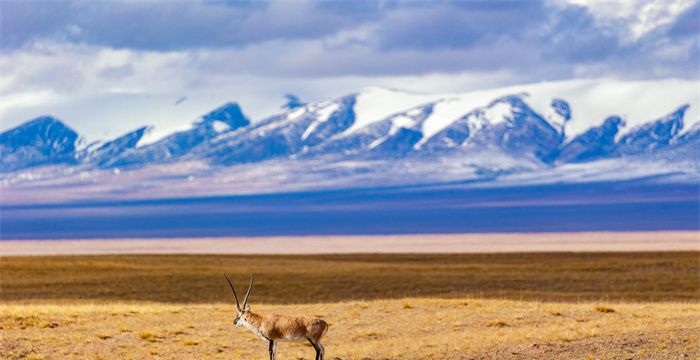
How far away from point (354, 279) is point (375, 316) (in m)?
27.3

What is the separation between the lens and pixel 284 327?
73.0ft

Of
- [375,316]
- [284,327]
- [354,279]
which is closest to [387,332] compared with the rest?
[375,316]

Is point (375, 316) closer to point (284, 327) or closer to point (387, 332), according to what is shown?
point (387, 332)

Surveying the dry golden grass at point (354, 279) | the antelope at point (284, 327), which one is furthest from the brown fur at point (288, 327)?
the dry golden grass at point (354, 279)

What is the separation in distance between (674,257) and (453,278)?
756 inches

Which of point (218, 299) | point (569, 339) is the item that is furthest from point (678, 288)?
point (569, 339)

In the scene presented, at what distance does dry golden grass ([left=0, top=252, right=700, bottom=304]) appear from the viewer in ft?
170

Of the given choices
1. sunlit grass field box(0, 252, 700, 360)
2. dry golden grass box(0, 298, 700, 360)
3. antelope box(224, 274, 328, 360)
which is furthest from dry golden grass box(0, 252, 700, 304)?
antelope box(224, 274, 328, 360)

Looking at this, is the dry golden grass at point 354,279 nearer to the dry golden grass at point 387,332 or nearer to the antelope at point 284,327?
the dry golden grass at point 387,332

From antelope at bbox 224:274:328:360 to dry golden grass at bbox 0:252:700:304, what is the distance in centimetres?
2468

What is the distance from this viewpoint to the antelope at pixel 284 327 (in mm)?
22188

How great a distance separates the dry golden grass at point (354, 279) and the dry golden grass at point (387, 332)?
1443 centimetres

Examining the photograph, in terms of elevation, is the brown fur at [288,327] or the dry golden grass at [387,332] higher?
the brown fur at [288,327]

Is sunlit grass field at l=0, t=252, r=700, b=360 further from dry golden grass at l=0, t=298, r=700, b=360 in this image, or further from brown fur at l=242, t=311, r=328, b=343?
brown fur at l=242, t=311, r=328, b=343
